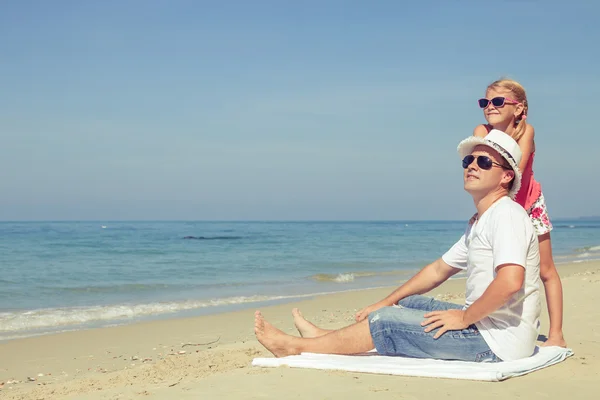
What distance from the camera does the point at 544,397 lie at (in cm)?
338

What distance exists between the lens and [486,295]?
11.2ft

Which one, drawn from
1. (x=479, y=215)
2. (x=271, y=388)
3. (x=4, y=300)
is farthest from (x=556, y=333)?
(x=4, y=300)

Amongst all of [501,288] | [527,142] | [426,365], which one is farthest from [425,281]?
[527,142]

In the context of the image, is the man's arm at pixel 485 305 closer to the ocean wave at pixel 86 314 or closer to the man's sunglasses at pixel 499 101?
the man's sunglasses at pixel 499 101

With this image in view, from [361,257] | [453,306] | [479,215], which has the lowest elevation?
[361,257]

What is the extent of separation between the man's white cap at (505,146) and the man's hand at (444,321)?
2.67 feet

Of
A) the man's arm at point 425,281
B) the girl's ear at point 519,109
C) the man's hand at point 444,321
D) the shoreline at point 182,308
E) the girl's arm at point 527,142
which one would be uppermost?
the girl's ear at point 519,109

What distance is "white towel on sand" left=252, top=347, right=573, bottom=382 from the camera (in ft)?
11.9

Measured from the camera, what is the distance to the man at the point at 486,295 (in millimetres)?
3389

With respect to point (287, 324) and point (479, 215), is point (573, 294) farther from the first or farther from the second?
point (479, 215)

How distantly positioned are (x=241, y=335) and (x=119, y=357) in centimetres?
156

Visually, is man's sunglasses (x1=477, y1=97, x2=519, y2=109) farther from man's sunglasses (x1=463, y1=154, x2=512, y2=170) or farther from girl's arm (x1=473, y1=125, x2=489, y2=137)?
man's sunglasses (x1=463, y1=154, x2=512, y2=170)

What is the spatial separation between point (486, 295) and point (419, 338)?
0.60 meters

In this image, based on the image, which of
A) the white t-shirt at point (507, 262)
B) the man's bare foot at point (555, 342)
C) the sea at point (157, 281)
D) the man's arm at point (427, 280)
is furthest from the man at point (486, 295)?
the sea at point (157, 281)
